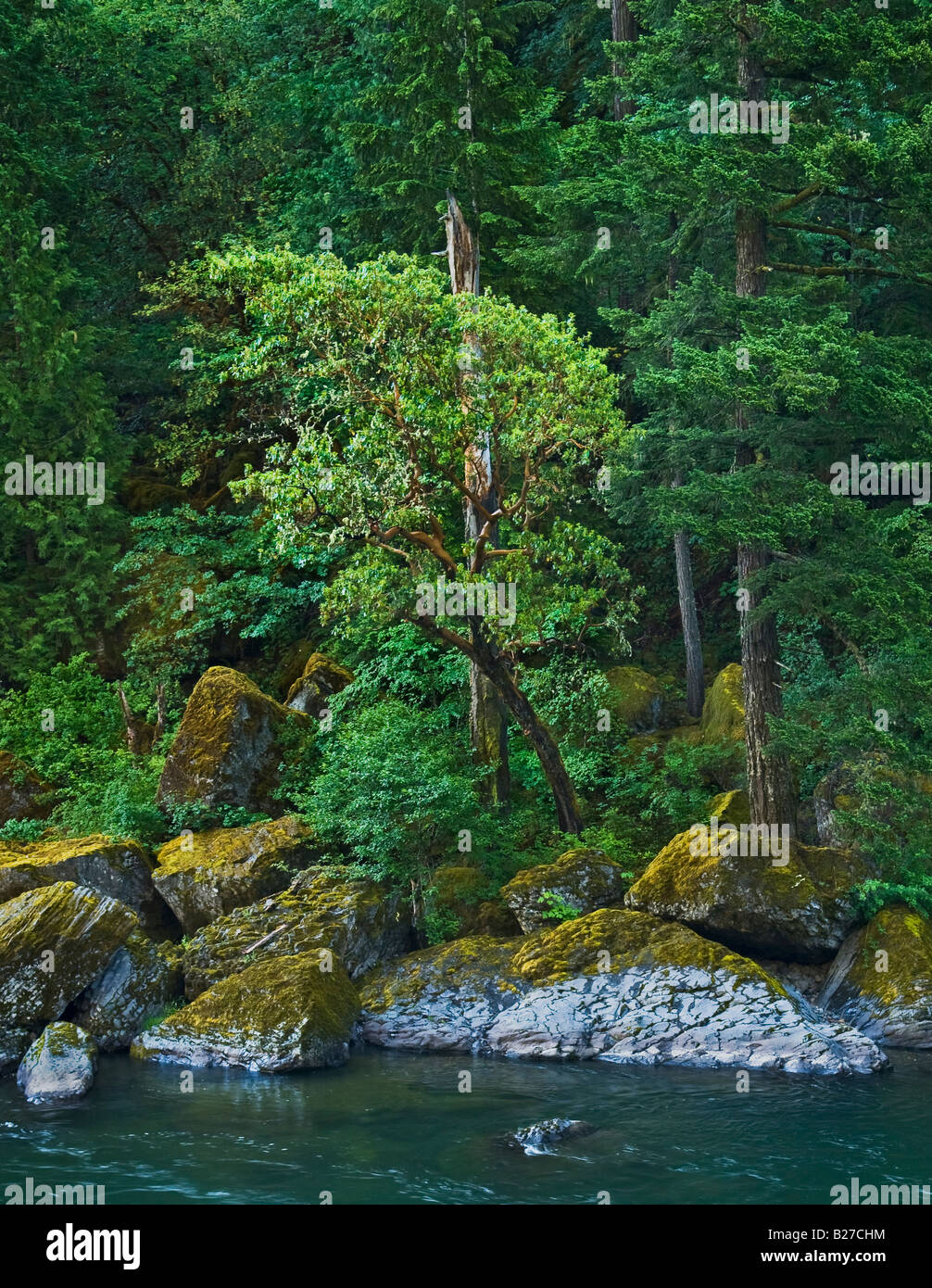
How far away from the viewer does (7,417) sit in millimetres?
21859

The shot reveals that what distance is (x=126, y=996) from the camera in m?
13.6

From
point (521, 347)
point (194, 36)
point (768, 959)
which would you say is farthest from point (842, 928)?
point (194, 36)

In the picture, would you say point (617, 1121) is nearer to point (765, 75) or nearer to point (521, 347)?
point (521, 347)

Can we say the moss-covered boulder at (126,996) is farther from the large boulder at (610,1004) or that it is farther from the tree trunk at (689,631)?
the tree trunk at (689,631)

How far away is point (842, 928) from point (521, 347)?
8.15 m

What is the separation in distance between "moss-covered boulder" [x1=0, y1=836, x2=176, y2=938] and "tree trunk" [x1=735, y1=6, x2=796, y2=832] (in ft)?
26.6

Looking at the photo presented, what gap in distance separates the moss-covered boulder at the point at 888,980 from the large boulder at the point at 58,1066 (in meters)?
8.07

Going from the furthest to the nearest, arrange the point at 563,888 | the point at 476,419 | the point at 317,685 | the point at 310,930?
the point at 317,685
the point at 563,888
the point at 476,419
the point at 310,930

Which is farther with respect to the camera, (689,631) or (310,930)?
(689,631)

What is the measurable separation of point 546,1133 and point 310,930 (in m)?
5.18

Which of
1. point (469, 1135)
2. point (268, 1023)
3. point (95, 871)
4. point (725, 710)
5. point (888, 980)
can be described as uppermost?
point (725, 710)

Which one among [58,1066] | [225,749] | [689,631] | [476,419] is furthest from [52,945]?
[689,631]

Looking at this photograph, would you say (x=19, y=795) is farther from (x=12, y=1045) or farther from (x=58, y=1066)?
(x=58, y=1066)

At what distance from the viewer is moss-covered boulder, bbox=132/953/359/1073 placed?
12.4 meters
